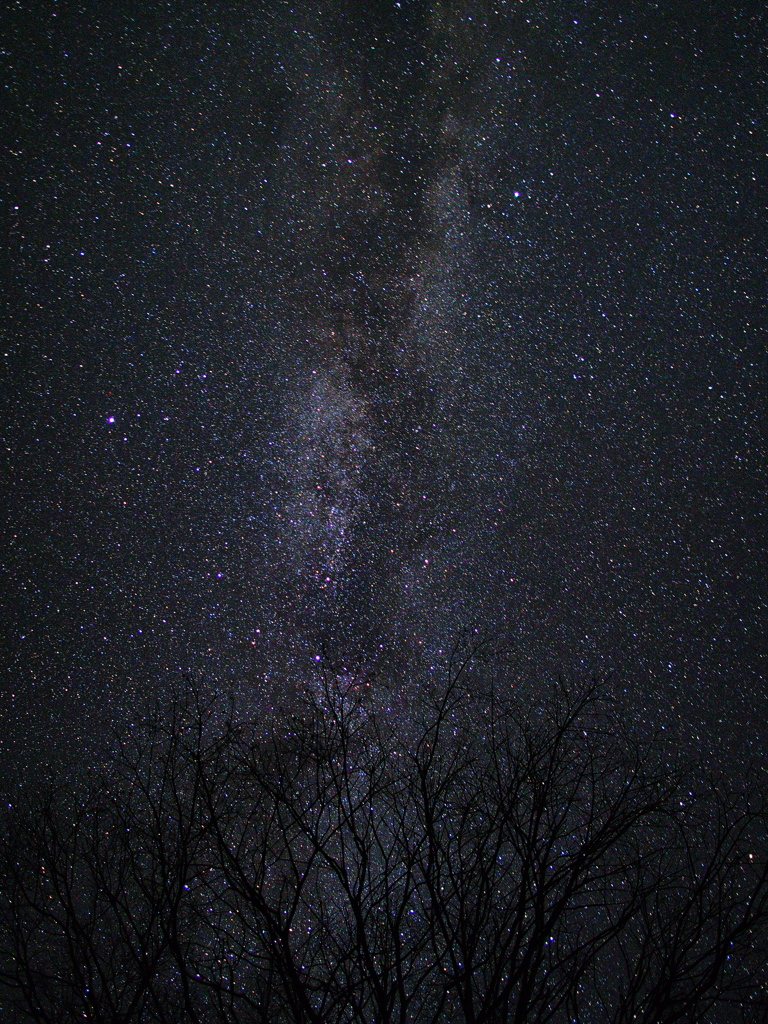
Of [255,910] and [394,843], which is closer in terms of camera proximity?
[255,910]

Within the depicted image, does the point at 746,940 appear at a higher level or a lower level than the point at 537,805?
lower

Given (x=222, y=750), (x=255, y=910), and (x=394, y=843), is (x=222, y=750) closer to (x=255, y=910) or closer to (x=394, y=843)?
(x=255, y=910)

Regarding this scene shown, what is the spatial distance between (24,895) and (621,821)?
441 cm

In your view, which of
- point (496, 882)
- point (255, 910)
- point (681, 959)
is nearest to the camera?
point (681, 959)

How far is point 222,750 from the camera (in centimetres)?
484

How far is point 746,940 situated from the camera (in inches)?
169

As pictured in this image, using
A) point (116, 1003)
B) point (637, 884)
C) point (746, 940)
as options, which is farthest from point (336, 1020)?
point (746, 940)

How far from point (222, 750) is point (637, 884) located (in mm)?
3164

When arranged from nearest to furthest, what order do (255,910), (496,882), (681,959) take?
(681,959)
(255,910)
(496,882)

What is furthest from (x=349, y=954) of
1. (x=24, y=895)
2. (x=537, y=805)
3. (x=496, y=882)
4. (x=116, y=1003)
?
(x=24, y=895)

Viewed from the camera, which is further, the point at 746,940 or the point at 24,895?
the point at 24,895

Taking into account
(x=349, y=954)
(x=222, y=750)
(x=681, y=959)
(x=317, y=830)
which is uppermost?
(x=222, y=750)

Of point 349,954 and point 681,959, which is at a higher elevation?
point 349,954

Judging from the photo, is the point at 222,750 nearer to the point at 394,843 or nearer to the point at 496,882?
the point at 394,843
